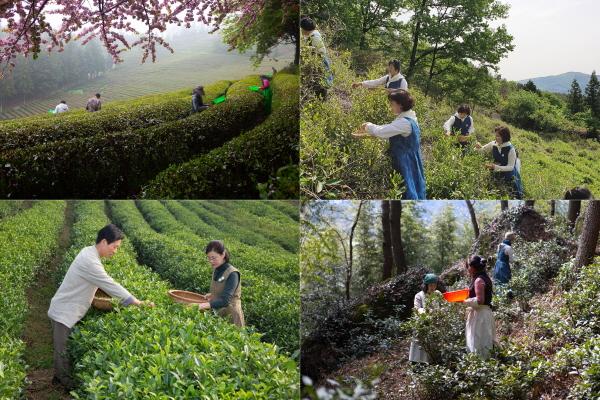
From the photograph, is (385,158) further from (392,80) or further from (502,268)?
(502,268)

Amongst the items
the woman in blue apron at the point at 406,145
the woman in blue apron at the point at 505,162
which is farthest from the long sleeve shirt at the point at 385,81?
the woman in blue apron at the point at 505,162

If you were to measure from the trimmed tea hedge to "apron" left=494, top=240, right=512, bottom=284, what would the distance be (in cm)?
394

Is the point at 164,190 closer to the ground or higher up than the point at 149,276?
higher up

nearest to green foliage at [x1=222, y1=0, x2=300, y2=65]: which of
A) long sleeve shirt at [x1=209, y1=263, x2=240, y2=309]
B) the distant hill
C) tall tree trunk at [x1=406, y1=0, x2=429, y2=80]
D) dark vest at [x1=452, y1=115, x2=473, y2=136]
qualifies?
tall tree trunk at [x1=406, y1=0, x2=429, y2=80]

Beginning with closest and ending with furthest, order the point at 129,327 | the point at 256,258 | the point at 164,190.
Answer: the point at 129,327 → the point at 164,190 → the point at 256,258

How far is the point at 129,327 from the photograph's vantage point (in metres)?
4.46

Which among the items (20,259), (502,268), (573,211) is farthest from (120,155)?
(573,211)

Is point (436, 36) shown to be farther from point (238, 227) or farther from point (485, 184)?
point (238, 227)

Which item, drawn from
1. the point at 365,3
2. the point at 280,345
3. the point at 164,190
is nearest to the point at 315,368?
the point at 280,345

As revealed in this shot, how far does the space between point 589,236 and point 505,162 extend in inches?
42.6

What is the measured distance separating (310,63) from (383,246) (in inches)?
69.3

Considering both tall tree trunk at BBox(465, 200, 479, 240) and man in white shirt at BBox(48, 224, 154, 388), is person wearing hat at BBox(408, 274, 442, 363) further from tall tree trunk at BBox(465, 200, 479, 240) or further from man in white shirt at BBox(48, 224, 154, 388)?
man in white shirt at BBox(48, 224, 154, 388)

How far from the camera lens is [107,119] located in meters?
5.02

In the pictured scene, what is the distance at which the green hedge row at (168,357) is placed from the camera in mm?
3920
